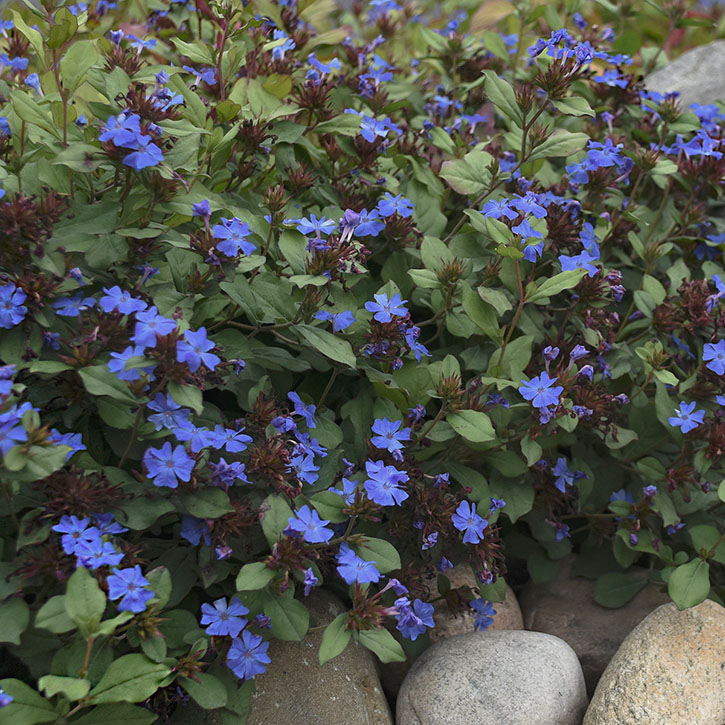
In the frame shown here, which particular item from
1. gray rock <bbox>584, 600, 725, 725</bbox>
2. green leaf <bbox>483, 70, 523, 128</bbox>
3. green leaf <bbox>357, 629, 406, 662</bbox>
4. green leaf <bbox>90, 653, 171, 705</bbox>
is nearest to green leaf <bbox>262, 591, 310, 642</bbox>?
green leaf <bbox>357, 629, 406, 662</bbox>

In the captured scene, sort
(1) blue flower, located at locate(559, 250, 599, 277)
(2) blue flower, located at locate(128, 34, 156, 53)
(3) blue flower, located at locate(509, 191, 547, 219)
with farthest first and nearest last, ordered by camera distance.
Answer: (2) blue flower, located at locate(128, 34, 156, 53), (1) blue flower, located at locate(559, 250, 599, 277), (3) blue flower, located at locate(509, 191, 547, 219)

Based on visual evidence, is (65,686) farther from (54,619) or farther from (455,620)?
(455,620)

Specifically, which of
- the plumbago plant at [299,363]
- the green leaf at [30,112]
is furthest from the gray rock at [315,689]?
the green leaf at [30,112]

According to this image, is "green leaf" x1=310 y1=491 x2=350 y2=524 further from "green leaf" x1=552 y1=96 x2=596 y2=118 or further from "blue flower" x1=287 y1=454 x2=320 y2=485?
"green leaf" x1=552 y1=96 x2=596 y2=118

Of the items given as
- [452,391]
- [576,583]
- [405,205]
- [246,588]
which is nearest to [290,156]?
[405,205]

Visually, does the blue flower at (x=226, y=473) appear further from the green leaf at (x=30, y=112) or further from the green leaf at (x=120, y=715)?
the green leaf at (x=30, y=112)
